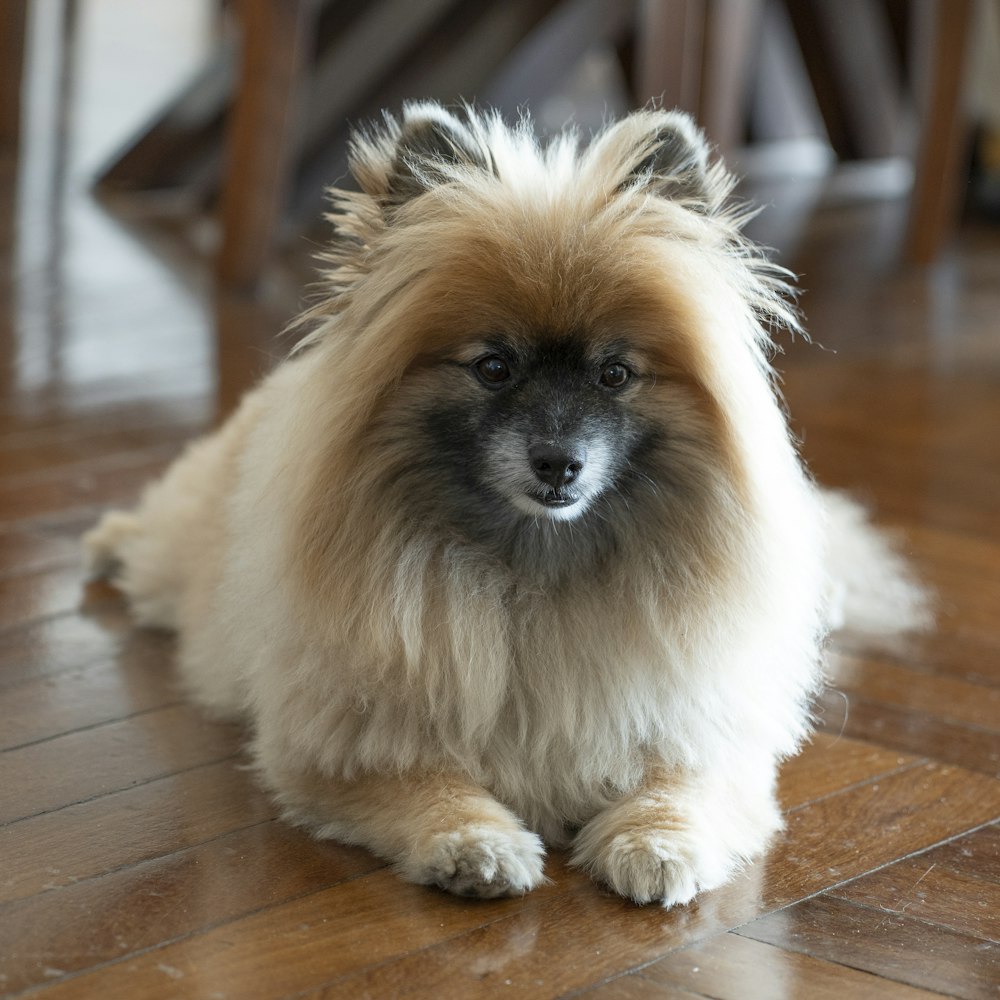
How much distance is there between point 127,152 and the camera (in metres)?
5.88

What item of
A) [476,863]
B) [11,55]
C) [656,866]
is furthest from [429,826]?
[11,55]

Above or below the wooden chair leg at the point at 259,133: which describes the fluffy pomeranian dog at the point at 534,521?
below

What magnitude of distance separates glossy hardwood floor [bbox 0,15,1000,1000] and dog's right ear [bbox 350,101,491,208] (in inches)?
27.7

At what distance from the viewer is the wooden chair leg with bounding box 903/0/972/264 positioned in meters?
Result: 4.53

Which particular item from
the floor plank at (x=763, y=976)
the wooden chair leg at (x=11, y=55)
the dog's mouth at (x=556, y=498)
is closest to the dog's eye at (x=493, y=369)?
the dog's mouth at (x=556, y=498)

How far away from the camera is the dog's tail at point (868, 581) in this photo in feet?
7.93

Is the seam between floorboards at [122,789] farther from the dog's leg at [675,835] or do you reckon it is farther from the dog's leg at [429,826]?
the dog's leg at [675,835]

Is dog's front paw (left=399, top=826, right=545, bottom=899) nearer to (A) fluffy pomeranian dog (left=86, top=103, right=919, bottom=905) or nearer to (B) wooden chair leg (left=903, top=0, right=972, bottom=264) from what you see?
(A) fluffy pomeranian dog (left=86, top=103, right=919, bottom=905)

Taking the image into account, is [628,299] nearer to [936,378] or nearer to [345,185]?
[936,378]

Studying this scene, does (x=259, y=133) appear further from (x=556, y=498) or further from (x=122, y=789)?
(x=556, y=498)

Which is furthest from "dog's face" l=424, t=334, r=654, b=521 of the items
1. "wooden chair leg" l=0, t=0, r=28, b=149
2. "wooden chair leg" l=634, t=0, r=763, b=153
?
"wooden chair leg" l=0, t=0, r=28, b=149

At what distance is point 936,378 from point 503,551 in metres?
2.48

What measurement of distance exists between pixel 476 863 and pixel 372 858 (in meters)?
0.16

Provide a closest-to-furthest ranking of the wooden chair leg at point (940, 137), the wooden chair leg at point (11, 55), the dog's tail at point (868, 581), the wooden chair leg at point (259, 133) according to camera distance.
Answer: the dog's tail at point (868, 581)
the wooden chair leg at point (259, 133)
the wooden chair leg at point (940, 137)
the wooden chair leg at point (11, 55)
